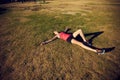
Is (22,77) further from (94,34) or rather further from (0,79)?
(94,34)

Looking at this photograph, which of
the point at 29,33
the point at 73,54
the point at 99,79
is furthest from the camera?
the point at 29,33

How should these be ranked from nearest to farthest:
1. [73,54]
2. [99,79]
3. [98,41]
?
1. [99,79]
2. [73,54]
3. [98,41]

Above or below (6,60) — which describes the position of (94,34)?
above

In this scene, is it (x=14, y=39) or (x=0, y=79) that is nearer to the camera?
(x=0, y=79)

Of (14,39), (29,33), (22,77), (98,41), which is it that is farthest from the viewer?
(29,33)

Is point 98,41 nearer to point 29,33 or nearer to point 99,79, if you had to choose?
point 99,79

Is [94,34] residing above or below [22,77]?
above

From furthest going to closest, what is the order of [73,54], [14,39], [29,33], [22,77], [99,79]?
[29,33]
[14,39]
[73,54]
[22,77]
[99,79]

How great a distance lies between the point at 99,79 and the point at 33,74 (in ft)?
8.14

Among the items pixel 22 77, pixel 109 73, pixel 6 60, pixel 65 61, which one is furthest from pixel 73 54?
pixel 6 60

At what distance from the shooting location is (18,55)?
5945 mm

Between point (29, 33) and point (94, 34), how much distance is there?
4586 mm

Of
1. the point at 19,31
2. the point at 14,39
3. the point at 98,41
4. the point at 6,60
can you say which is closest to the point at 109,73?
the point at 98,41

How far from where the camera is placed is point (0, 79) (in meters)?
4.43
